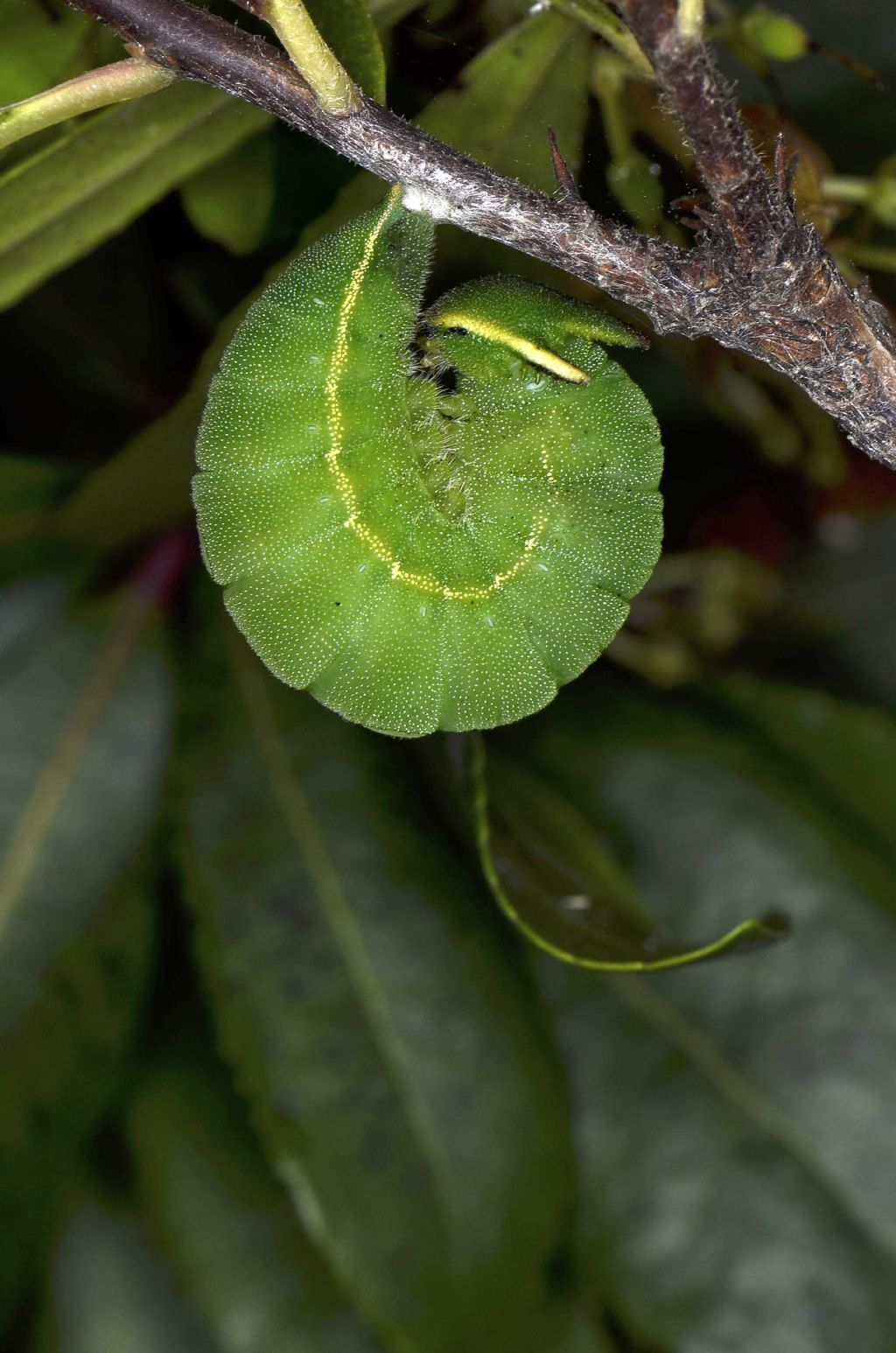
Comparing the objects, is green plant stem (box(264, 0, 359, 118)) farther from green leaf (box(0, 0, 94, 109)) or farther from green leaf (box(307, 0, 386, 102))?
green leaf (box(0, 0, 94, 109))

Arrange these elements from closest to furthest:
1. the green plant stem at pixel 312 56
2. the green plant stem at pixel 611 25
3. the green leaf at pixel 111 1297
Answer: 1. the green plant stem at pixel 312 56
2. the green plant stem at pixel 611 25
3. the green leaf at pixel 111 1297

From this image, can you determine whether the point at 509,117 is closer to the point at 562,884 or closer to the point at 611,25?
the point at 611,25

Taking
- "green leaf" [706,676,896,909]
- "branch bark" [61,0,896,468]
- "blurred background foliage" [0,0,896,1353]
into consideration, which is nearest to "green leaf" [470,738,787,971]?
"blurred background foliage" [0,0,896,1353]

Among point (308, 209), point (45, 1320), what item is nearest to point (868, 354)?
point (308, 209)

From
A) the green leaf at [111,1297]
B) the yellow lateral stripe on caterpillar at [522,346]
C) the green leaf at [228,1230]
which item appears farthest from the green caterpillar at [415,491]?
the green leaf at [111,1297]

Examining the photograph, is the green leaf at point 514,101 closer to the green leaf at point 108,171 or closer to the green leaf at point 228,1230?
the green leaf at point 108,171

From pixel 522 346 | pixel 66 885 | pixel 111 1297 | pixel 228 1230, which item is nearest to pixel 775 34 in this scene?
pixel 522 346
